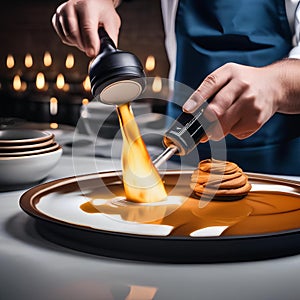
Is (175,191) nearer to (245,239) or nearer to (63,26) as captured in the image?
(245,239)

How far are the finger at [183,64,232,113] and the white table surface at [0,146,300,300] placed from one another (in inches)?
13.2

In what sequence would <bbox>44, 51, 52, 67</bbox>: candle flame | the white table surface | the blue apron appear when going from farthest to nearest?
1. <bbox>44, 51, 52, 67</bbox>: candle flame
2. the blue apron
3. the white table surface

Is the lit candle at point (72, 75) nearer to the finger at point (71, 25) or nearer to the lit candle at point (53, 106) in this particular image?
the lit candle at point (53, 106)

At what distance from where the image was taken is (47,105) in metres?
2.22

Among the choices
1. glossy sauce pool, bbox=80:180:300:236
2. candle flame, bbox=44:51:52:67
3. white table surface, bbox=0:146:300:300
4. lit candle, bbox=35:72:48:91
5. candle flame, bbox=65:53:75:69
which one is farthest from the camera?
candle flame, bbox=44:51:52:67

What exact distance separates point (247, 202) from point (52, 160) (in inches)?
16.4

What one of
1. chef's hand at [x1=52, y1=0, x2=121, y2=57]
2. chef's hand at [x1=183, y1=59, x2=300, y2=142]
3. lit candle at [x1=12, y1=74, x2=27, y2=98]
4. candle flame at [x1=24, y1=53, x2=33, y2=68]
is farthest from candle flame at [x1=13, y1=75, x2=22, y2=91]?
chef's hand at [x1=183, y1=59, x2=300, y2=142]

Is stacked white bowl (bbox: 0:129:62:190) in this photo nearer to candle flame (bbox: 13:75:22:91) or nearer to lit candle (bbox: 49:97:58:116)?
lit candle (bbox: 49:97:58:116)

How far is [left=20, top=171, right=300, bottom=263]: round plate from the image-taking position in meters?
0.74

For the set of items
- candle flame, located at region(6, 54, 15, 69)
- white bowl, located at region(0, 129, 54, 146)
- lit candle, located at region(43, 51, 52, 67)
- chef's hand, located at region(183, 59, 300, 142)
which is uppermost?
chef's hand, located at region(183, 59, 300, 142)

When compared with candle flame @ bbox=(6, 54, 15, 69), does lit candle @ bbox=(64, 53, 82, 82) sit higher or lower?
lower

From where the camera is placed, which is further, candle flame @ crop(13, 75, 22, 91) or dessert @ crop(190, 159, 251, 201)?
candle flame @ crop(13, 75, 22, 91)

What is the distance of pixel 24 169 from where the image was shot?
114cm

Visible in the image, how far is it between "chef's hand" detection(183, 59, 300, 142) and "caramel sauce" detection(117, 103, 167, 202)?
0.10m
